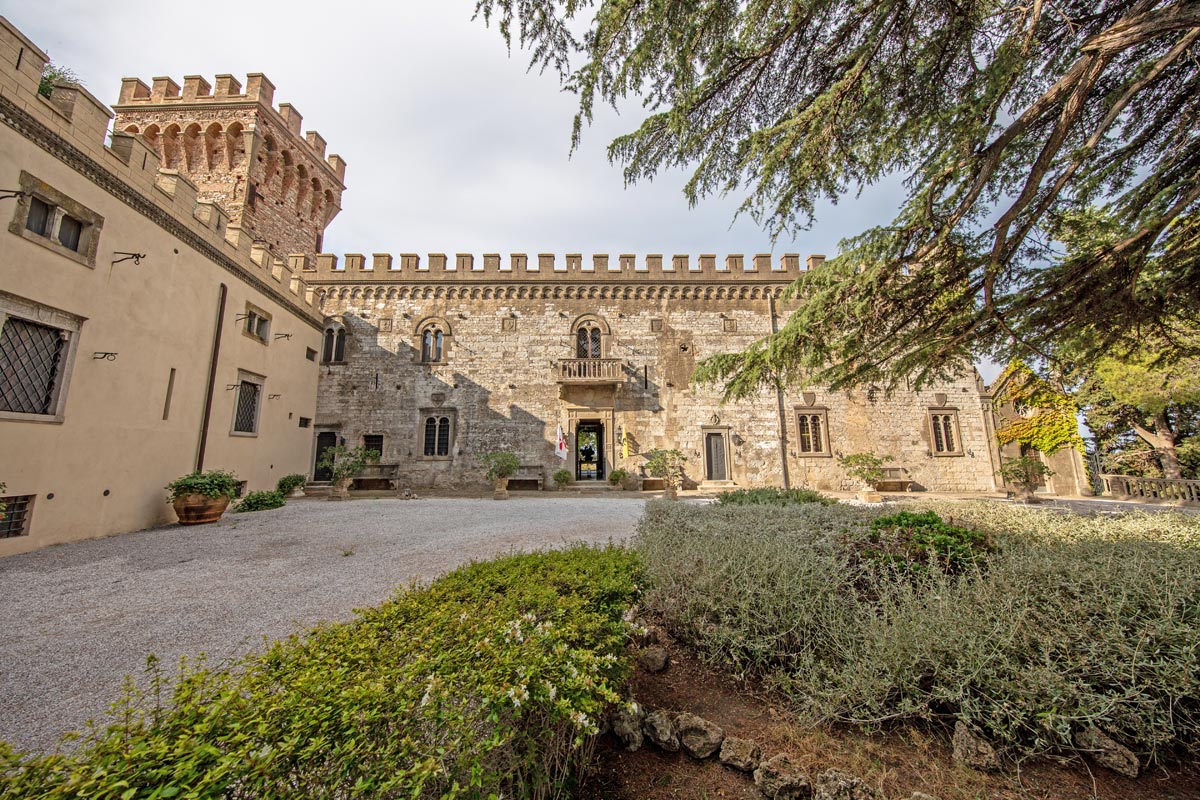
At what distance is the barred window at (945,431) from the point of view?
15.1 m

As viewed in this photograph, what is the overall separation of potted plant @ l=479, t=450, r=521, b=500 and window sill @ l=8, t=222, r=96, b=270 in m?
9.37

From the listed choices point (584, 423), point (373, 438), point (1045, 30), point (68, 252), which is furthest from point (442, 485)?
point (1045, 30)

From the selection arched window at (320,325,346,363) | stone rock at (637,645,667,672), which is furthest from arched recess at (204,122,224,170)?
stone rock at (637,645,667,672)

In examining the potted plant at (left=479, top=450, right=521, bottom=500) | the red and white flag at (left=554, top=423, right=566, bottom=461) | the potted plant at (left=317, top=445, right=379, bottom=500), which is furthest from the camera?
the red and white flag at (left=554, top=423, right=566, bottom=461)

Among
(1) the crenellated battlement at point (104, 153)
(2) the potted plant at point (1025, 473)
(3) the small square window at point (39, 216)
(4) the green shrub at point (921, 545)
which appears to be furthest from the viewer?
(2) the potted plant at point (1025, 473)

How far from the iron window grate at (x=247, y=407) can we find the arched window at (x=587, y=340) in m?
9.27

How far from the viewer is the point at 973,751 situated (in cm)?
203

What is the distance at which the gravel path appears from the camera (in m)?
2.86

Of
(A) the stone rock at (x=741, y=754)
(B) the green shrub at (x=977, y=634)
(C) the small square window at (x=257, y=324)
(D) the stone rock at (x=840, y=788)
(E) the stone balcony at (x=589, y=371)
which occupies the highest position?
(C) the small square window at (x=257, y=324)

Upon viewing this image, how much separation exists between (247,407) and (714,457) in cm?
1321

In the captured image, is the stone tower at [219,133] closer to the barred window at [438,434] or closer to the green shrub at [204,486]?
the barred window at [438,434]

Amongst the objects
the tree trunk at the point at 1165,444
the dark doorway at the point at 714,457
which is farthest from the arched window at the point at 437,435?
the tree trunk at the point at 1165,444

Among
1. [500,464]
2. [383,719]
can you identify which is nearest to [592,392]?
[500,464]

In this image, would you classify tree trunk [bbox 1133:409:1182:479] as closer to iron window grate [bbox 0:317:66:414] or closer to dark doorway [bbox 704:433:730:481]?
dark doorway [bbox 704:433:730:481]
